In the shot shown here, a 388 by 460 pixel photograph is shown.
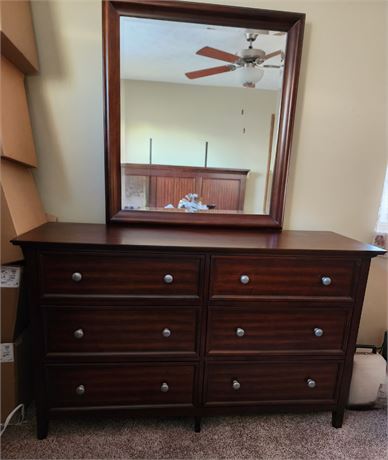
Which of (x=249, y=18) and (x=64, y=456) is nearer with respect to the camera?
(x=64, y=456)

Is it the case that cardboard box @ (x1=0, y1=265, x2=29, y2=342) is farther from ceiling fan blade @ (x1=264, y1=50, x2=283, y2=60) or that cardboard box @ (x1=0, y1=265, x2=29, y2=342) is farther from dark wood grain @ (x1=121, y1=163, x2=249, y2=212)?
ceiling fan blade @ (x1=264, y1=50, x2=283, y2=60)

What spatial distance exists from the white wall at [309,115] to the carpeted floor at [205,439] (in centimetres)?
106

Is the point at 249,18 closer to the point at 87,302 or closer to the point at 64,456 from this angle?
the point at 87,302

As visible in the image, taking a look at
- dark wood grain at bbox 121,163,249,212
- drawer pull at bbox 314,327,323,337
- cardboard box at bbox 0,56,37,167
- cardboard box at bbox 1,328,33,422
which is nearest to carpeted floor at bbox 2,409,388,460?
cardboard box at bbox 1,328,33,422

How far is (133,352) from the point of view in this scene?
1.23 meters

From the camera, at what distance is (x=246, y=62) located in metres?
1.45

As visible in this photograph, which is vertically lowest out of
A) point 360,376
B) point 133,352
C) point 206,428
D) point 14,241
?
point 206,428

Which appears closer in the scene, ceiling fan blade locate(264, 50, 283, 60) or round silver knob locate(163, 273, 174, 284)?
round silver knob locate(163, 273, 174, 284)

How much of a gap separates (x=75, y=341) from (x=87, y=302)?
20 cm

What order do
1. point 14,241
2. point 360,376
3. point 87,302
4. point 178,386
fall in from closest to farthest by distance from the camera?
point 14,241 < point 87,302 < point 178,386 < point 360,376

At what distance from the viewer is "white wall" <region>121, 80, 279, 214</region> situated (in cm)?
146

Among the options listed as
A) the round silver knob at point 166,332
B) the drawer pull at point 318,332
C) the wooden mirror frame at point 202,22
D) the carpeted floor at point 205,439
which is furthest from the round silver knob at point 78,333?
the drawer pull at point 318,332

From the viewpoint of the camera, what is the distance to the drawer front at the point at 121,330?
3.86 feet

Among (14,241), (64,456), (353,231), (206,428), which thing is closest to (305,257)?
(353,231)
